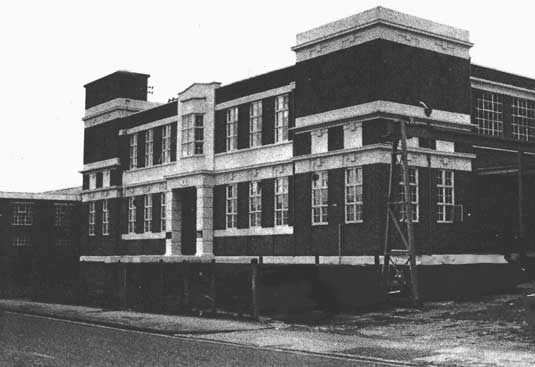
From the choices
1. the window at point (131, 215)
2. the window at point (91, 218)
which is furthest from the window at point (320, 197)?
the window at point (91, 218)

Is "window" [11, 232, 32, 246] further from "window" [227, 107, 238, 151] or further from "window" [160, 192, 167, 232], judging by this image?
"window" [227, 107, 238, 151]

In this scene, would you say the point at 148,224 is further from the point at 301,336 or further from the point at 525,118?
the point at 301,336

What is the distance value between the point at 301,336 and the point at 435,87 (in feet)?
52.3

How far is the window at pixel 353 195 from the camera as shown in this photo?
29125 millimetres

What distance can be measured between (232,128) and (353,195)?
383 inches

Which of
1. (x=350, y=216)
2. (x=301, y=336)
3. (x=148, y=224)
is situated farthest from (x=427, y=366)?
(x=148, y=224)

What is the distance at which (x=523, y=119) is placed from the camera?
35.6m

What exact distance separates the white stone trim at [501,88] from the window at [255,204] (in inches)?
424

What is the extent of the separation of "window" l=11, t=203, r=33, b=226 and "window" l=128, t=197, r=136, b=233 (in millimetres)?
13436

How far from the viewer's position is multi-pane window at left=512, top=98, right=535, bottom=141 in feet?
115

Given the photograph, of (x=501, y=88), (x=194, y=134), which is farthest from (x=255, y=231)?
(x=501, y=88)

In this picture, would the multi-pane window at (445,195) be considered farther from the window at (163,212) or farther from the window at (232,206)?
the window at (163,212)

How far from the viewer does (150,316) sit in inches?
900

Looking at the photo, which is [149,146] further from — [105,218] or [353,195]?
[353,195]
